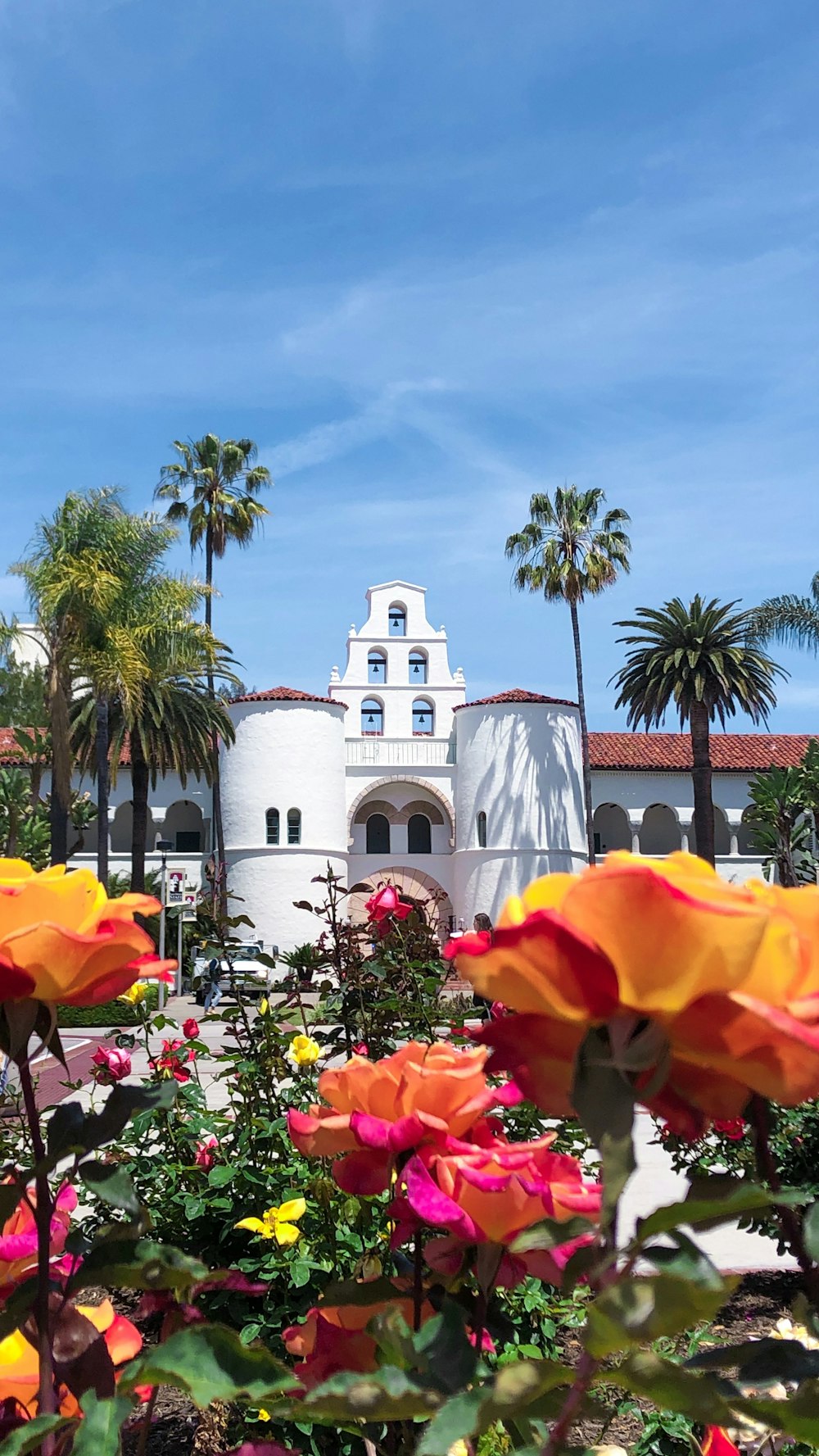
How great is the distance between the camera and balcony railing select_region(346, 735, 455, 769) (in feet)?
118

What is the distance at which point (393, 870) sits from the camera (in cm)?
3556

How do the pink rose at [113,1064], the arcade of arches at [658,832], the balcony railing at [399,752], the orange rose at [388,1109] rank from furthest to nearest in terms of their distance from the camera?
the arcade of arches at [658,832], the balcony railing at [399,752], the pink rose at [113,1064], the orange rose at [388,1109]

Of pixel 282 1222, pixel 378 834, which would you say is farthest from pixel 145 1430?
pixel 378 834

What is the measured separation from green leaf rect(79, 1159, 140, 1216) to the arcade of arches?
1489 inches

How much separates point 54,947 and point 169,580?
2589 cm

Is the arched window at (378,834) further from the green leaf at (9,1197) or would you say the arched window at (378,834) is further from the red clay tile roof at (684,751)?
the green leaf at (9,1197)

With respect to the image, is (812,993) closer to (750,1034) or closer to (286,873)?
(750,1034)

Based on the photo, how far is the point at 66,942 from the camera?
76cm

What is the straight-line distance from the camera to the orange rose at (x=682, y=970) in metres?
→ 0.62

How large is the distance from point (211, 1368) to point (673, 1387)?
11.2 inches

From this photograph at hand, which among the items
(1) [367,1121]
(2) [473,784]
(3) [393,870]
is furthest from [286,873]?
(1) [367,1121]

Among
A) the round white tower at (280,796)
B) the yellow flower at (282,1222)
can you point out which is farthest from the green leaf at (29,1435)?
the round white tower at (280,796)

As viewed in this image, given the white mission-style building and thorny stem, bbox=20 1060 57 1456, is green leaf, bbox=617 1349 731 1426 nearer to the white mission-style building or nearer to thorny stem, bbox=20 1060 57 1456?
thorny stem, bbox=20 1060 57 1456

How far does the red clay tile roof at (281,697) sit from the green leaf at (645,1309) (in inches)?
1347
